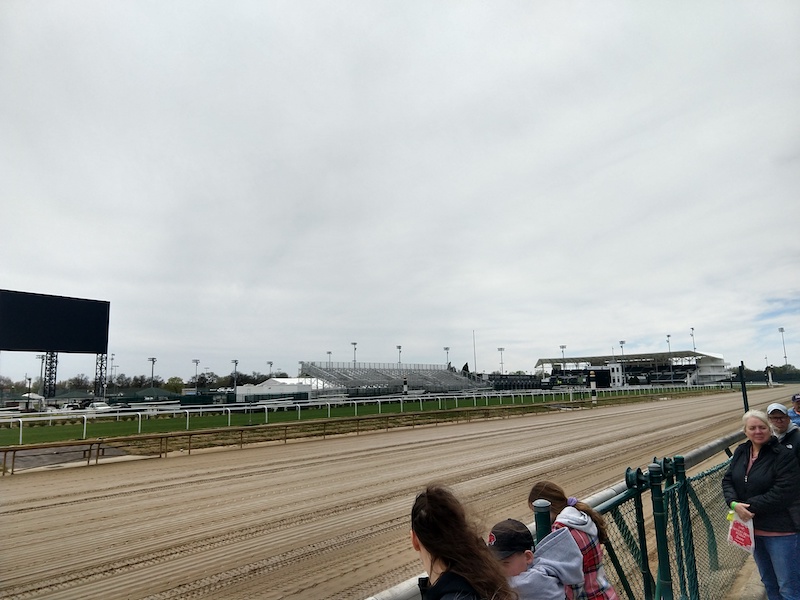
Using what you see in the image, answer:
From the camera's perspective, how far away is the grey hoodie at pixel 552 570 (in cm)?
184

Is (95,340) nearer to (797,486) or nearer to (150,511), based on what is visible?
(150,511)

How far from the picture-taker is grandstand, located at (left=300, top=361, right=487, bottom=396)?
58406 millimetres

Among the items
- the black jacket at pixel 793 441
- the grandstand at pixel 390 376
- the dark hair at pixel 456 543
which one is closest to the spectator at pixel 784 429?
the black jacket at pixel 793 441

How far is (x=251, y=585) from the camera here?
4.92 m

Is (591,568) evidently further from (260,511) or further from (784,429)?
(260,511)

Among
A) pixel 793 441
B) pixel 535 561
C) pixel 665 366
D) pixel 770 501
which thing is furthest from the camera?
pixel 665 366

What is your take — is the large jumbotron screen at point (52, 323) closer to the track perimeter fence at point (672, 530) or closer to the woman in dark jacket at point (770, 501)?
the track perimeter fence at point (672, 530)

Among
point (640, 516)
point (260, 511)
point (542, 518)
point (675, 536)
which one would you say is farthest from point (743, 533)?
point (260, 511)

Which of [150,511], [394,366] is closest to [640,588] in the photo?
[150,511]

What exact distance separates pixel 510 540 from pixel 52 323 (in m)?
33.7

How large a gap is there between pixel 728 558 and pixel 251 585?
4.71 meters

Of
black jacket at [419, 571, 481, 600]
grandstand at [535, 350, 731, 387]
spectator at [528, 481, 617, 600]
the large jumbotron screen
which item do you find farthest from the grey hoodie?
grandstand at [535, 350, 731, 387]

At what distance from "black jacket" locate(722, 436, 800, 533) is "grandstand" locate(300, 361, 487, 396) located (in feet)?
158

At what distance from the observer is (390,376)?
67938mm
